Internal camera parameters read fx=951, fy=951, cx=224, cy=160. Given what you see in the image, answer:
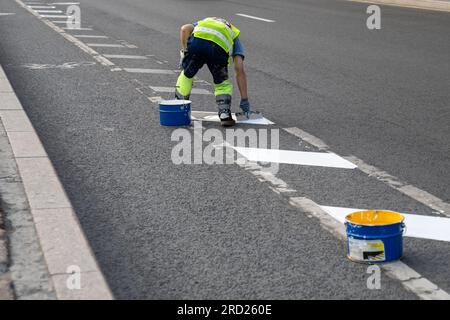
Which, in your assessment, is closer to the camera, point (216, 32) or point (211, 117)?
point (216, 32)

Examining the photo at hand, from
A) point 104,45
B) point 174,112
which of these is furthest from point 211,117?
point 104,45

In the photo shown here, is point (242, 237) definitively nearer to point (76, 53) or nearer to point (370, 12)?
point (76, 53)

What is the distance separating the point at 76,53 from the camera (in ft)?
51.6

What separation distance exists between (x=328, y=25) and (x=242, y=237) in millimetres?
15575

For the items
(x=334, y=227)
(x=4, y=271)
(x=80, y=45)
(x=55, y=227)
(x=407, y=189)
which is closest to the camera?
(x=4, y=271)

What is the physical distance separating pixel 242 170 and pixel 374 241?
8.20 ft

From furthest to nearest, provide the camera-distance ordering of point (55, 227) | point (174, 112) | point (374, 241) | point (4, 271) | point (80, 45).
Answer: point (80, 45), point (174, 112), point (55, 227), point (374, 241), point (4, 271)

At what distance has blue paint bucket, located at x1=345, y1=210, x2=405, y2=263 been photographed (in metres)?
5.50

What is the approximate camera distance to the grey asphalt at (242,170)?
18.0 ft

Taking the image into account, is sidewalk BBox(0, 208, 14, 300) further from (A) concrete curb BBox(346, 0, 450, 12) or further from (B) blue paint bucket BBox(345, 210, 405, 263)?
(A) concrete curb BBox(346, 0, 450, 12)

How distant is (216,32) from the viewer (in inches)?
378

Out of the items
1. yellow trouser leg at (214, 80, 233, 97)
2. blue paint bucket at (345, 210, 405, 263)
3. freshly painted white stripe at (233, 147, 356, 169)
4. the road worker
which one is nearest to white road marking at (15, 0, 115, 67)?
the road worker

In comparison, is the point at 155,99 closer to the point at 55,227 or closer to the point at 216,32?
the point at 216,32

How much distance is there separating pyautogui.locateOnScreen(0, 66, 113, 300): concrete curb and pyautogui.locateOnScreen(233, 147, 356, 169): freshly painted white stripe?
6.00 ft
